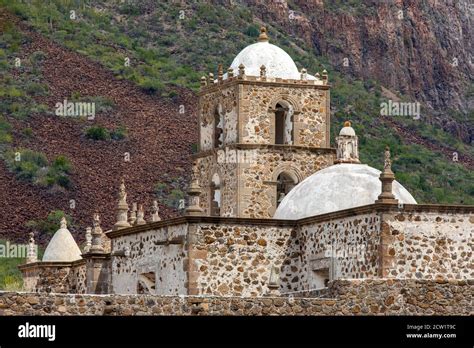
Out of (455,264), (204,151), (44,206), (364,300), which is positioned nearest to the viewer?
(364,300)

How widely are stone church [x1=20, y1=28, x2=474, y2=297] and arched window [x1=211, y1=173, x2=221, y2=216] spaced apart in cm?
3

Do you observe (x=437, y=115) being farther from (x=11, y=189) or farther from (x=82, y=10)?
(x=11, y=189)

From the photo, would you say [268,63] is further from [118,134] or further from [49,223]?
[118,134]

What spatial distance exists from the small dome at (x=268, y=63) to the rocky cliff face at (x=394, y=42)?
6651 cm

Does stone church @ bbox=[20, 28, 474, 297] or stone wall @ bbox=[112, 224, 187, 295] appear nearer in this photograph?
stone church @ bbox=[20, 28, 474, 297]

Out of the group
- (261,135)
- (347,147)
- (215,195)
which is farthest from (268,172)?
(347,147)

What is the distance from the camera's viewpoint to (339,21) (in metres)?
126

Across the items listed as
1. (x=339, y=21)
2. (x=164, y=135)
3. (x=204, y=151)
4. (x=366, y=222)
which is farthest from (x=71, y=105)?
(x=366, y=222)

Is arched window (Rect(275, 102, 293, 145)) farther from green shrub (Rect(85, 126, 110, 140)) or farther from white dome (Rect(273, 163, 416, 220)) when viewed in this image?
green shrub (Rect(85, 126, 110, 140))

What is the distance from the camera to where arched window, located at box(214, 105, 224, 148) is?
53188 mm

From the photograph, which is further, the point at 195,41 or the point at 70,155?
the point at 195,41

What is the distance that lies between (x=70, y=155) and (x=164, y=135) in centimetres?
585

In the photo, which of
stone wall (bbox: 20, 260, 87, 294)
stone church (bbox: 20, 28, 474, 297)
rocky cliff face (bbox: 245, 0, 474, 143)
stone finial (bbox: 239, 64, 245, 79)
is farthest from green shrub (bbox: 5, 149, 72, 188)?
stone finial (bbox: 239, 64, 245, 79)
